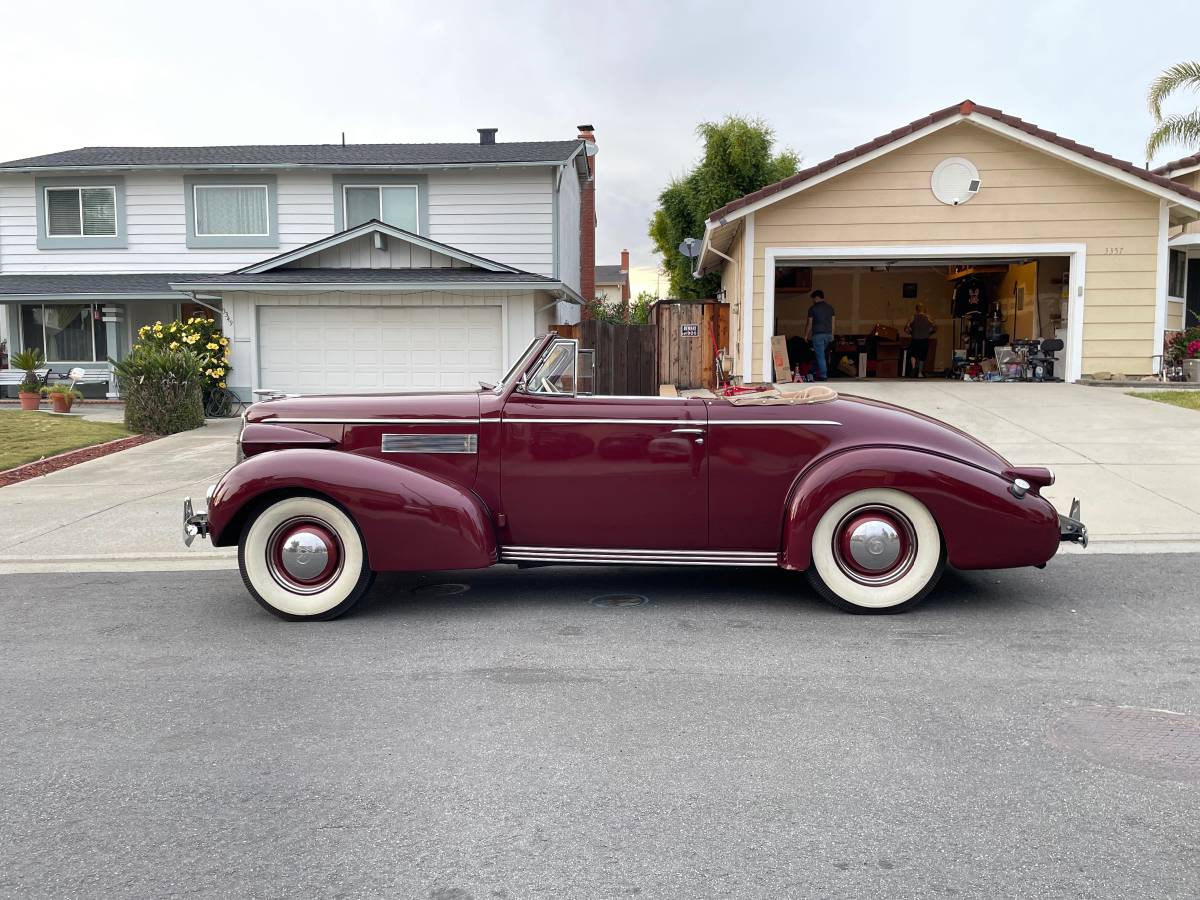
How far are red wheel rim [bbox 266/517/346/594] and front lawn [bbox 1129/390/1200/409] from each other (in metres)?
12.3

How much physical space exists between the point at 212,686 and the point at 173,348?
1419 centimetres

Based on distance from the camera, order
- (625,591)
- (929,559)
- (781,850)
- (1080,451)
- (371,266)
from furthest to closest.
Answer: (371,266) < (1080,451) < (625,591) < (929,559) < (781,850)

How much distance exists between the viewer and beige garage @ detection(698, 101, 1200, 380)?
16000 mm

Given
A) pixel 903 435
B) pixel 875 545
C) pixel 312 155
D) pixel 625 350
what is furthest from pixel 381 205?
pixel 875 545

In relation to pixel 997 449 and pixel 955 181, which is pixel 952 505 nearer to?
pixel 997 449

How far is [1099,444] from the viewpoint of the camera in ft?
36.5

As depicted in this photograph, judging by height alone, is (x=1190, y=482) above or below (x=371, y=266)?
below

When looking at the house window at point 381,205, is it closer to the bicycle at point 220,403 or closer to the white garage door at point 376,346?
the white garage door at point 376,346

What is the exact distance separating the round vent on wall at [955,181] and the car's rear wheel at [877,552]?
1230 cm

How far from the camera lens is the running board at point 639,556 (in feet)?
18.6

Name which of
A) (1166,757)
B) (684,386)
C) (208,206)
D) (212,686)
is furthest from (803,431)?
(208,206)

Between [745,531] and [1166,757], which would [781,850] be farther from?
[745,531]

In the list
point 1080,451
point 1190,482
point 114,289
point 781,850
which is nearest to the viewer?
point 781,850

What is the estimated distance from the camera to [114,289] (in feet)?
67.4
